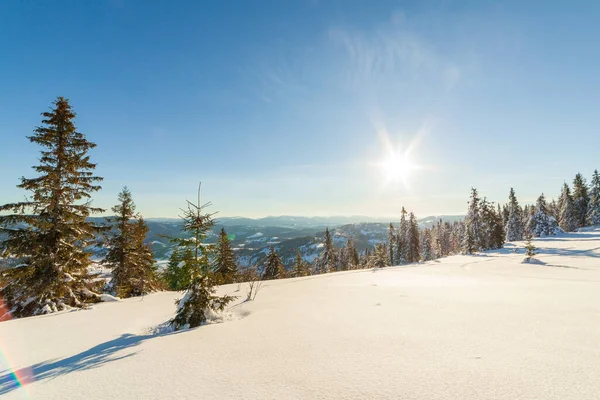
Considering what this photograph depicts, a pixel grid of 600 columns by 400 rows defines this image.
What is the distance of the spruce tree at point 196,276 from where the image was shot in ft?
25.7

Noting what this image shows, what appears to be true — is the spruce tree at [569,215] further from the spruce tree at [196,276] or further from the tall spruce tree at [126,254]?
the tall spruce tree at [126,254]

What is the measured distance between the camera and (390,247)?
64688mm

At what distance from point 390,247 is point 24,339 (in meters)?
65.5

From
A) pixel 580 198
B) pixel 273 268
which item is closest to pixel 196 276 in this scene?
pixel 273 268

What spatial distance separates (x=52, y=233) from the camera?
44.2ft

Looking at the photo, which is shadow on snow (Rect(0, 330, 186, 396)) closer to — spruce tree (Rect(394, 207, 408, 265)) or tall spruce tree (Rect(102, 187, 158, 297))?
tall spruce tree (Rect(102, 187, 158, 297))

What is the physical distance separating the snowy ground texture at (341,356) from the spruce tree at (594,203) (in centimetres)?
6894

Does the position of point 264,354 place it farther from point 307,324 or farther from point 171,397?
point 307,324

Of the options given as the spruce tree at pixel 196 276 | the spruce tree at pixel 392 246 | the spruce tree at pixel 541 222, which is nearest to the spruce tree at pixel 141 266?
the spruce tree at pixel 196 276

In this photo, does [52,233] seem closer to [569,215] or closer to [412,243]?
[412,243]

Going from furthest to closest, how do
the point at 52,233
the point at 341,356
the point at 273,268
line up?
the point at 273,268 → the point at 52,233 → the point at 341,356

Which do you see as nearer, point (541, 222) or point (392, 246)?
point (541, 222)

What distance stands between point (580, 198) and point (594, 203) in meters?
6.89

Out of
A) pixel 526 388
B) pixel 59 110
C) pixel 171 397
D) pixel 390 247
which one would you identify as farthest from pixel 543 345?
pixel 390 247
